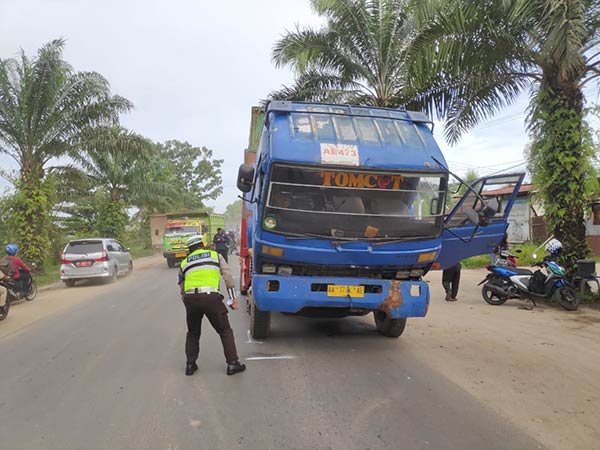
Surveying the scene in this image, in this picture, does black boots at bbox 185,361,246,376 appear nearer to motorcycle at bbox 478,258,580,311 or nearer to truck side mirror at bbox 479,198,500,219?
truck side mirror at bbox 479,198,500,219

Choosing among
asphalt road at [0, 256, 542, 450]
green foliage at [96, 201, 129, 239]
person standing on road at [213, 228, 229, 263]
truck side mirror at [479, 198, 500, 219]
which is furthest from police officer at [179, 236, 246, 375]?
green foliage at [96, 201, 129, 239]

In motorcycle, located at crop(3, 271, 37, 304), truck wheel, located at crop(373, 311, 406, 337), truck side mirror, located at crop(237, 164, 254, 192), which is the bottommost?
motorcycle, located at crop(3, 271, 37, 304)

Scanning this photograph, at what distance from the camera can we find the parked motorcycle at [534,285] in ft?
28.5

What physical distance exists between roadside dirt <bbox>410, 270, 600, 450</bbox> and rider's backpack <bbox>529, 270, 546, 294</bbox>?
1.23ft

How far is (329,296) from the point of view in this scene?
19.5 feet

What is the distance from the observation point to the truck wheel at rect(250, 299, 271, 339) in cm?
662

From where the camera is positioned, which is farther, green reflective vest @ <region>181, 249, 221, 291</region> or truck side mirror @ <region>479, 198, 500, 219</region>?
truck side mirror @ <region>479, 198, 500, 219</region>

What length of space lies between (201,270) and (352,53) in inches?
372

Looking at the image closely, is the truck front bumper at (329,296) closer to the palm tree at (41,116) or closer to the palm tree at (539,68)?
the palm tree at (539,68)

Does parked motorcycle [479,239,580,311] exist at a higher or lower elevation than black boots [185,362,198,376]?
higher

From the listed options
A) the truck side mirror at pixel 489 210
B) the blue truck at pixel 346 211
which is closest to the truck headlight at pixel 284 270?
the blue truck at pixel 346 211

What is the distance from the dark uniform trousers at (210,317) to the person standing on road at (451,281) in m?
6.22

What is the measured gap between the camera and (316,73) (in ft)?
44.7

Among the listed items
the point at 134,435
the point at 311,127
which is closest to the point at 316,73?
the point at 311,127
